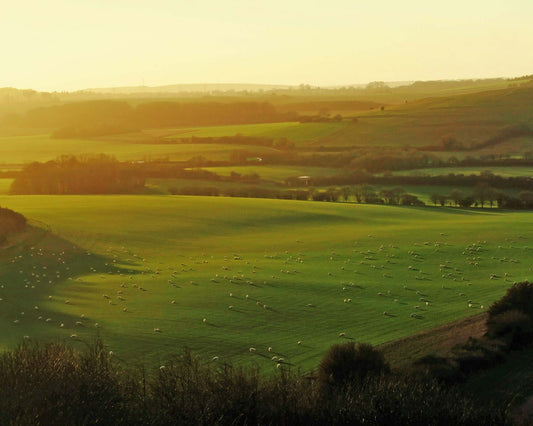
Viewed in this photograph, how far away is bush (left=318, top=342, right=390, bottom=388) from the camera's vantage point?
64.3 feet

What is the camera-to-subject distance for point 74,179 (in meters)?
79.9

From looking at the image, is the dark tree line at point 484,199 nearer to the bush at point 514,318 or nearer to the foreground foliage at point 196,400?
the bush at point 514,318

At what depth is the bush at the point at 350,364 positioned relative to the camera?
64.3ft

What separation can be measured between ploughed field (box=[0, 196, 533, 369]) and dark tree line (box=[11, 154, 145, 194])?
31.3 ft

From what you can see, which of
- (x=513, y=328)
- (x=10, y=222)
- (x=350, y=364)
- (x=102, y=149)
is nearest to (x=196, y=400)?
(x=350, y=364)

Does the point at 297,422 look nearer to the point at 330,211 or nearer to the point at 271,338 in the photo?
the point at 271,338

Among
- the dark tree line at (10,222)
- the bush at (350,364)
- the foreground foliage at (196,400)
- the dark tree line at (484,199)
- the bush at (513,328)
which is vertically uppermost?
the foreground foliage at (196,400)

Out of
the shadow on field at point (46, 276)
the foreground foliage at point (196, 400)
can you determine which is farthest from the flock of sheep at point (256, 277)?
the foreground foliage at point (196, 400)

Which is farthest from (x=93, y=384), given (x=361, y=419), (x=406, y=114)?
(x=406, y=114)

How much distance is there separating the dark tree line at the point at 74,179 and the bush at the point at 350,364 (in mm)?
60702

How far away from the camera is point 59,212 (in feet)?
204

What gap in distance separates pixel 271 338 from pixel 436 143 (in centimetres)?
7290

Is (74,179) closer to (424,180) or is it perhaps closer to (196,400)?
(424,180)

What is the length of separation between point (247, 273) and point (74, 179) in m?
43.5
